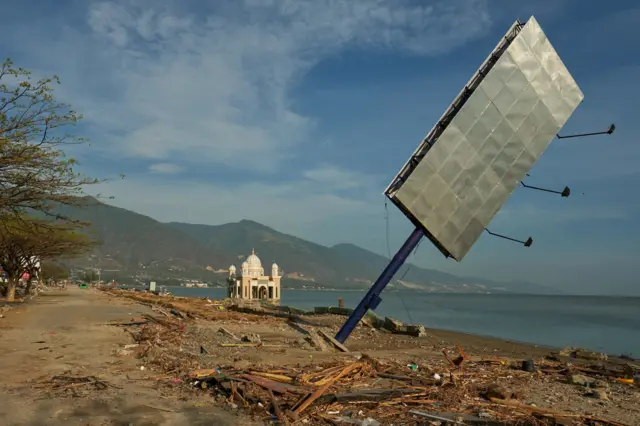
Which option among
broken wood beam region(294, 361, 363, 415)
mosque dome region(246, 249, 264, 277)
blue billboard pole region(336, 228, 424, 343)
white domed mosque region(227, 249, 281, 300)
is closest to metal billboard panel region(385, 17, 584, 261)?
blue billboard pole region(336, 228, 424, 343)

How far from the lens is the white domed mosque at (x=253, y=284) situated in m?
128

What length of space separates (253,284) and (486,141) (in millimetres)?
113306

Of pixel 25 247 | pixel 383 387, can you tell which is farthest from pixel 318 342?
pixel 25 247

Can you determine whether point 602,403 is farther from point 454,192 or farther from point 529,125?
point 529,125

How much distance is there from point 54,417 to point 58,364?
6641 millimetres

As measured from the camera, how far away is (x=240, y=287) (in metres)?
130

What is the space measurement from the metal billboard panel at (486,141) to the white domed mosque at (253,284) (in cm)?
10999

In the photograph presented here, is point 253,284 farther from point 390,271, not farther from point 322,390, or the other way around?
point 322,390

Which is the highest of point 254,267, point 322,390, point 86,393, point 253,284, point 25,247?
point 254,267

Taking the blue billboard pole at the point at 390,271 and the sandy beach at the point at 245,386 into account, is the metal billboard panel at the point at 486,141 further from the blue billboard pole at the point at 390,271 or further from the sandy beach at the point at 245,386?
the sandy beach at the point at 245,386

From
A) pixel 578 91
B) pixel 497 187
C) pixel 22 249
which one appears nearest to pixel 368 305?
pixel 497 187

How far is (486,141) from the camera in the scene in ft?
68.7

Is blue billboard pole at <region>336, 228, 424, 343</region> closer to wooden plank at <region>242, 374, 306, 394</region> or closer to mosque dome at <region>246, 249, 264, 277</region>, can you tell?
wooden plank at <region>242, 374, 306, 394</region>

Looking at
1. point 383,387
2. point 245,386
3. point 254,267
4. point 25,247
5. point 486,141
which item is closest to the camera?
point 245,386
